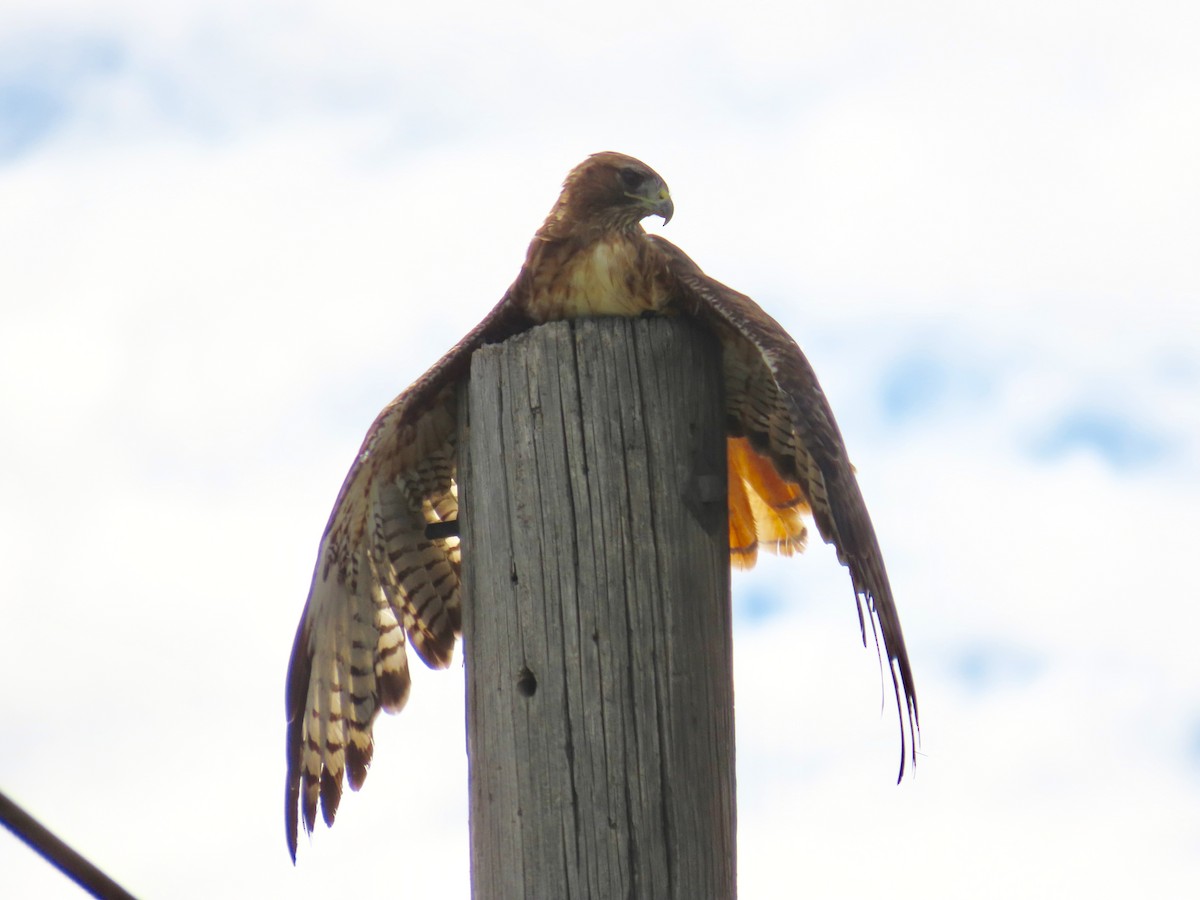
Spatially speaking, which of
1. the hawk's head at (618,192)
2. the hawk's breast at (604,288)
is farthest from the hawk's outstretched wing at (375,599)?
the hawk's head at (618,192)

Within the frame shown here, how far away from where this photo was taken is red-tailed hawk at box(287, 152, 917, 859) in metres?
4.10

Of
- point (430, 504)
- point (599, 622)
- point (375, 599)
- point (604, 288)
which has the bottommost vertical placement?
point (599, 622)

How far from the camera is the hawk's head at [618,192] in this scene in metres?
4.75

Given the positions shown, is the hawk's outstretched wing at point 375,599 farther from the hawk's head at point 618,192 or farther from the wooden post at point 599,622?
the wooden post at point 599,622

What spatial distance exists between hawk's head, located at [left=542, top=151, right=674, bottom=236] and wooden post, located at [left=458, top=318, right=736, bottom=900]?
1.24m

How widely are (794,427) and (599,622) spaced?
0.74m

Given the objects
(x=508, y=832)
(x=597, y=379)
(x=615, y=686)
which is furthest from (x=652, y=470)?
(x=508, y=832)

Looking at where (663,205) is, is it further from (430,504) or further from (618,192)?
(430,504)

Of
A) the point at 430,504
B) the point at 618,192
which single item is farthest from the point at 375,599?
the point at 618,192

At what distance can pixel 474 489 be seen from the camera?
11.8ft

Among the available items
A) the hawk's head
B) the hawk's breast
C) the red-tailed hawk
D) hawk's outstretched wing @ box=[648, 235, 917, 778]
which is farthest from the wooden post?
the hawk's head

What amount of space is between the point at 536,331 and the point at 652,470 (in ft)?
1.39

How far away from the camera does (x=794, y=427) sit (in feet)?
12.1

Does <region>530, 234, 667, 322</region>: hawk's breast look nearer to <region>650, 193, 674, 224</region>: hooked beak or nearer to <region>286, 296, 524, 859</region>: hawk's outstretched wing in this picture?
<region>286, 296, 524, 859</region>: hawk's outstretched wing
